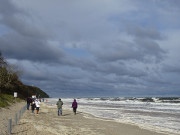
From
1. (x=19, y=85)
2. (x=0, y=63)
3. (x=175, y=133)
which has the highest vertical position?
(x=0, y=63)

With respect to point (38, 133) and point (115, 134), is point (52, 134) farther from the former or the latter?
point (115, 134)

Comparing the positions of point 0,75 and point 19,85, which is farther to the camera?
point 19,85

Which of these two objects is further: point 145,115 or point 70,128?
point 145,115

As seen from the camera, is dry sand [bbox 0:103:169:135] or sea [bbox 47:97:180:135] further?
sea [bbox 47:97:180:135]

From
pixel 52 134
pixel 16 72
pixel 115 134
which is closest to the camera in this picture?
pixel 52 134

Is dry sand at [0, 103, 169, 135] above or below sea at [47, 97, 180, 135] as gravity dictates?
above

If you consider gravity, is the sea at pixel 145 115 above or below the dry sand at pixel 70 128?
below

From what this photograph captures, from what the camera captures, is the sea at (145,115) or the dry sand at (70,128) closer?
the dry sand at (70,128)

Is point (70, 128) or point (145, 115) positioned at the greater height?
point (70, 128)

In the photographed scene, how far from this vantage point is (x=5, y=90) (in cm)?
6191

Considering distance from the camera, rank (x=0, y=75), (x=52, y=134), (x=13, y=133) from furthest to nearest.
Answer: (x=0, y=75) < (x=52, y=134) < (x=13, y=133)

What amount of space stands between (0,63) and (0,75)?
189 inches

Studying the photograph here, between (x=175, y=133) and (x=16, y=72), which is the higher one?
(x=16, y=72)

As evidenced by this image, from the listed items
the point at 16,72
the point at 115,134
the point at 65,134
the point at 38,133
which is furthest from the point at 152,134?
the point at 16,72
